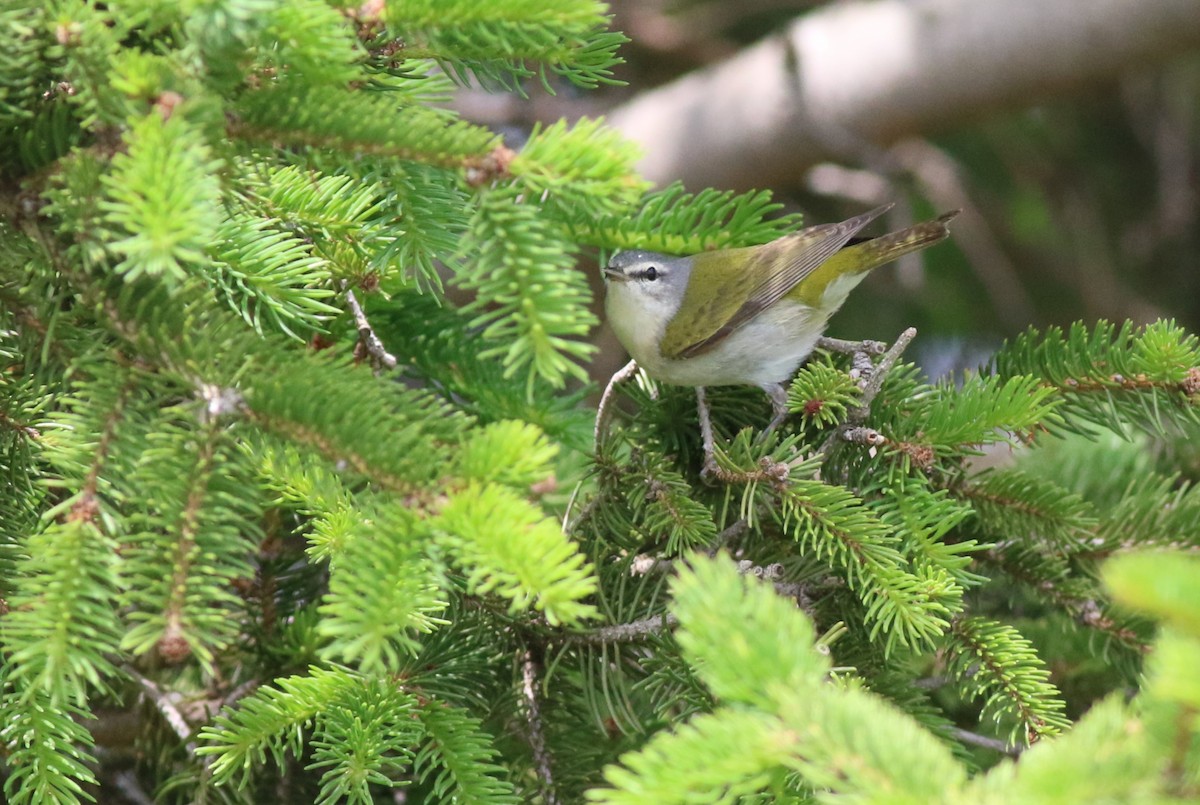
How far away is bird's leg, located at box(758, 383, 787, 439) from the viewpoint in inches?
88.8

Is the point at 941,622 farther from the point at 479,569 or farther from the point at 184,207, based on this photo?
the point at 184,207

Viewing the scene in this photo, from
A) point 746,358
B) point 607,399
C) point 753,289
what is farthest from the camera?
point 753,289

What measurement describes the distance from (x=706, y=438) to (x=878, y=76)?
3424 millimetres

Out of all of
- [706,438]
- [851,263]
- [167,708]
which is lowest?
[167,708]

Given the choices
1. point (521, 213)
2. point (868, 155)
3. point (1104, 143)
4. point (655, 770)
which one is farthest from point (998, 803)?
point (1104, 143)

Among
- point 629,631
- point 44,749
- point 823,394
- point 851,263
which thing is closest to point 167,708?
point 44,749

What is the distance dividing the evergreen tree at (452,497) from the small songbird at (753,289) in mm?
489

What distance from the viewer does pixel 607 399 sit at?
2535 millimetres

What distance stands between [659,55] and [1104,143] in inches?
114

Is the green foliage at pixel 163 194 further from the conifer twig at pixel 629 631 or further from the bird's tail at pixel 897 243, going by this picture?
the bird's tail at pixel 897 243

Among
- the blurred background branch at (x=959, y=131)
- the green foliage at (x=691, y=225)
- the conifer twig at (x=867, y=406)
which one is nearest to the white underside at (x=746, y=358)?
the green foliage at (x=691, y=225)

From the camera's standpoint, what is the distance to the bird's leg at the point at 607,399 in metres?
2.40

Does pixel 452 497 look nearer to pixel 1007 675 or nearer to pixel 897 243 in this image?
pixel 1007 675

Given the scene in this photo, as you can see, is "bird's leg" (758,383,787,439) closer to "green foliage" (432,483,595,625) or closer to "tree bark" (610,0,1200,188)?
"green foliage" (432,483,595,625)
